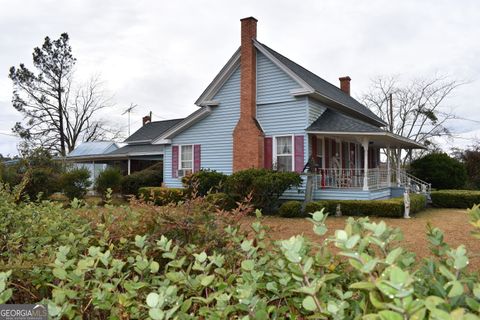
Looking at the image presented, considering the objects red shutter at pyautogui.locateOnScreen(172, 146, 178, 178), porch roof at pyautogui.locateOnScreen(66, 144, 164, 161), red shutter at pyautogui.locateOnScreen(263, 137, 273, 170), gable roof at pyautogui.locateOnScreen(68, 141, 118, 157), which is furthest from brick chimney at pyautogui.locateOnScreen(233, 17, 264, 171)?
gable roof at pyautogui.locateOnScreen(68, 141, 118, 157)

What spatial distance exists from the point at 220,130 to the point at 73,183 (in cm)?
766

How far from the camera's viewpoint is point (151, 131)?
2978cm

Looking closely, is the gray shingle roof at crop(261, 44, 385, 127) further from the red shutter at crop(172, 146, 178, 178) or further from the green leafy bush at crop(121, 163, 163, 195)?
A: the green leafy bush at crop(121, 163, 163, 195)

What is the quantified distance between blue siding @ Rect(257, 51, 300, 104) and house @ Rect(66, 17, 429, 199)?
30 millimetres

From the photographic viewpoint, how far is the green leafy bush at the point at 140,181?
20.8 meters

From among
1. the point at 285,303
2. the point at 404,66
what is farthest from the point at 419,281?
the point at 404,66

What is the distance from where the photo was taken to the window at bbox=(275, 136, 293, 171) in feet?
52.0

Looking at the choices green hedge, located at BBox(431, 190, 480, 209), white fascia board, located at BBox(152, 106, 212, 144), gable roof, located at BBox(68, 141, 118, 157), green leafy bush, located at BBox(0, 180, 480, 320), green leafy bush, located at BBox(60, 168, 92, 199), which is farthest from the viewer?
gable roof, located at BBox(68, 141, 118, 157)

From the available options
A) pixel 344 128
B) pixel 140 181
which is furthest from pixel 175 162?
pixel 344 128

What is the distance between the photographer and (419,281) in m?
1.46

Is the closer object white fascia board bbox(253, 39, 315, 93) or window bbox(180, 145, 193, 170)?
white fascia board bbox(253, 39, 315, 93)

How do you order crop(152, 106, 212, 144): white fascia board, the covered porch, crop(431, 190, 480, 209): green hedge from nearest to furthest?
the covered porch, crop(431, 190, 480, 209): green hedge, crop(152, 106, 212, 144): white fascia board

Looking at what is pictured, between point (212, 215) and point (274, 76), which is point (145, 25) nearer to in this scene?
point (274, 76)

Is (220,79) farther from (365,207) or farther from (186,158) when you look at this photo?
(365,207)
